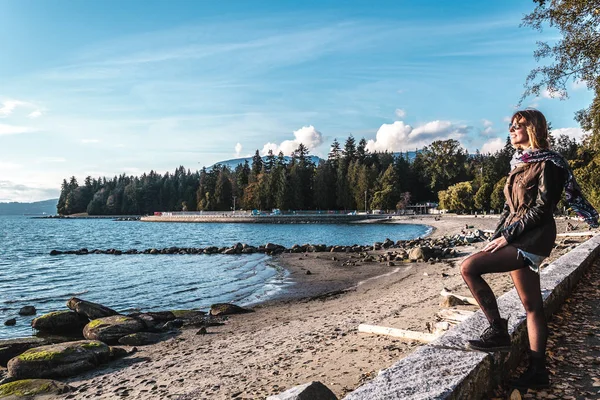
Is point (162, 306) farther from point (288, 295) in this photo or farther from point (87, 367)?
point (87, 367)

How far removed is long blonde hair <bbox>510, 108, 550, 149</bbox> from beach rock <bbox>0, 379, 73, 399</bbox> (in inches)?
322

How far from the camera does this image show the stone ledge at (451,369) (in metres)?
2.95

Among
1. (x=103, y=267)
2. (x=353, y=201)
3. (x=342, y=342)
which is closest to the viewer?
(x=342, y=342)

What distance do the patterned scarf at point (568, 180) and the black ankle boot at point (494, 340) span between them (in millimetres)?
1160

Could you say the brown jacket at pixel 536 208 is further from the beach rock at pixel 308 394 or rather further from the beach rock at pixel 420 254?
the beach rock at pixel 420 254

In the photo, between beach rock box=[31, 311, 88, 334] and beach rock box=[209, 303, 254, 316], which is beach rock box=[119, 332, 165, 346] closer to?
beach rock box=[31, 311, 88, 334]

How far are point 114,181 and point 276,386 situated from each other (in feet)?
611

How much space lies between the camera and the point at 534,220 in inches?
133

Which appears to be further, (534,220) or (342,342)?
(342,342)

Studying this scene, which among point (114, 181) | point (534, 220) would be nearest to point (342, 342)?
point (534, 220)

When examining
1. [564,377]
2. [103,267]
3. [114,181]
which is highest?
[114,181]

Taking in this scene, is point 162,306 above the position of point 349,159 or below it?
below

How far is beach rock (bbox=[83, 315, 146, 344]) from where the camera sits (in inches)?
428

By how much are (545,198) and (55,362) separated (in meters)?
9.13
